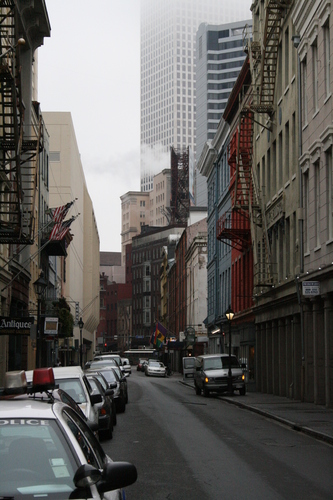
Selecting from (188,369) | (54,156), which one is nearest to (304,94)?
(188,369)

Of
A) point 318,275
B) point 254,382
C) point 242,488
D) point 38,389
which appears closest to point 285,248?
point 318,275

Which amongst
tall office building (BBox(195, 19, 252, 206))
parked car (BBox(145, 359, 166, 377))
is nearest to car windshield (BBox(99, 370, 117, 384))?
parked car (BBox(145, 359, 166, 377))

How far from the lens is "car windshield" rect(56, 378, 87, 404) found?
1512 cm

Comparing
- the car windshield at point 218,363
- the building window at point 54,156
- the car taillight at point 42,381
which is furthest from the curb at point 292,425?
the building window at point 54,156

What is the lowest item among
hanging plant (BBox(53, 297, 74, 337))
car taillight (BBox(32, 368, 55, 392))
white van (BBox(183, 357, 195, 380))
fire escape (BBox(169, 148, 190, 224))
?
white van (BBox(183, 357, 195, 380))

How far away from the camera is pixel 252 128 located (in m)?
44.9

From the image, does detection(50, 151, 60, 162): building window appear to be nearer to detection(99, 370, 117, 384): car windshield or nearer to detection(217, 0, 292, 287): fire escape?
detection(217, 0, 292, 287): fire escape

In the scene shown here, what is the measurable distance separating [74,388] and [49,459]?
9.95 meters

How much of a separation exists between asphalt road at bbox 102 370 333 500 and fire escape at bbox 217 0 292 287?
16159 mm

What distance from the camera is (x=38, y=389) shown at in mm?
6934

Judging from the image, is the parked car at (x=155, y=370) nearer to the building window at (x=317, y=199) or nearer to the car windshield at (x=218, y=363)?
the car windshield at (x=218, y=363)

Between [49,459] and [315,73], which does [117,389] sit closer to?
[315,73]

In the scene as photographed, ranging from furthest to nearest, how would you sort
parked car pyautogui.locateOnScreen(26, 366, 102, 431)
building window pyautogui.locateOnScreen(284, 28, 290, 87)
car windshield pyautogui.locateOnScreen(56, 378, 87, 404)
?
building window pyautogui.locateOnScreen(284, 28, 290, 87), car windshield pyautogui.locateOnScreen(56, 378, 87, 404), parked car pyautogui.locateOnScreen(26, 366, 102, 431)

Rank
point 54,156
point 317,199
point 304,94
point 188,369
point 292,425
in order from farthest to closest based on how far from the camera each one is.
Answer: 1. point 54,156
2. point 188,369
3. point 304,94
4. point 317,199
5. point 292,425
